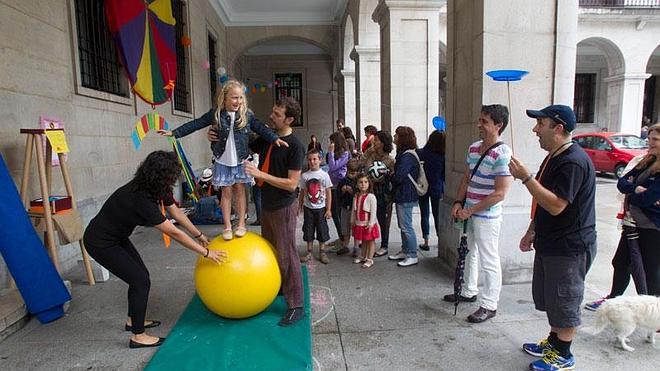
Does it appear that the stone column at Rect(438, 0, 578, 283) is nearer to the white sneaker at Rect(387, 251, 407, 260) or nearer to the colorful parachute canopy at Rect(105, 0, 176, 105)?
the white sneaker at Rect(387, 251, 407, 260)

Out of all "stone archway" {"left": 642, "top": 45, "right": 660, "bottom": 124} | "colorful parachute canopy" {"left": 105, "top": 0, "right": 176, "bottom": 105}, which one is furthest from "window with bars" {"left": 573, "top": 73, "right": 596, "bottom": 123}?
"colorful parachute canopy" {"left": 105, "top": 0, "right": 176, "bottom": 105}

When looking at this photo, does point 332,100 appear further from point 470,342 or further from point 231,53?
point 470,342

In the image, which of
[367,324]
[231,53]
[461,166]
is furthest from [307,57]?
[367,324]

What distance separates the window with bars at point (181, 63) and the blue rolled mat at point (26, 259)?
6868 mm

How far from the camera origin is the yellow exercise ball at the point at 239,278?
135 inches

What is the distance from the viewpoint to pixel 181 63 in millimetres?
11047

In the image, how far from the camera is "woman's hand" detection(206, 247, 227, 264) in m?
3.42

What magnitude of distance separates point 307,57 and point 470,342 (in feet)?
74.8

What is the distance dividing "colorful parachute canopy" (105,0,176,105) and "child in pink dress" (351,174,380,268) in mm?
3820

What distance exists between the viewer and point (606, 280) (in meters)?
4.99

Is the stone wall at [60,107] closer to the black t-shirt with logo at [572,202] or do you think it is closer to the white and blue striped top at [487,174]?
the white and blue striped top at [487,174]

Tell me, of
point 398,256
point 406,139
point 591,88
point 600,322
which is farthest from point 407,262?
point 591,88

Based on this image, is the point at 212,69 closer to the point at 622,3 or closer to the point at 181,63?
the point at 181,63

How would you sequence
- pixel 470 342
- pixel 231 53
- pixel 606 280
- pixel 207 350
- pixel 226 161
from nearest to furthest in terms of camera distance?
1. pixel 207 350
2. pixel 470 342
3. pixel 226 161
4. pixel 606 280
5. pixel 231 53
